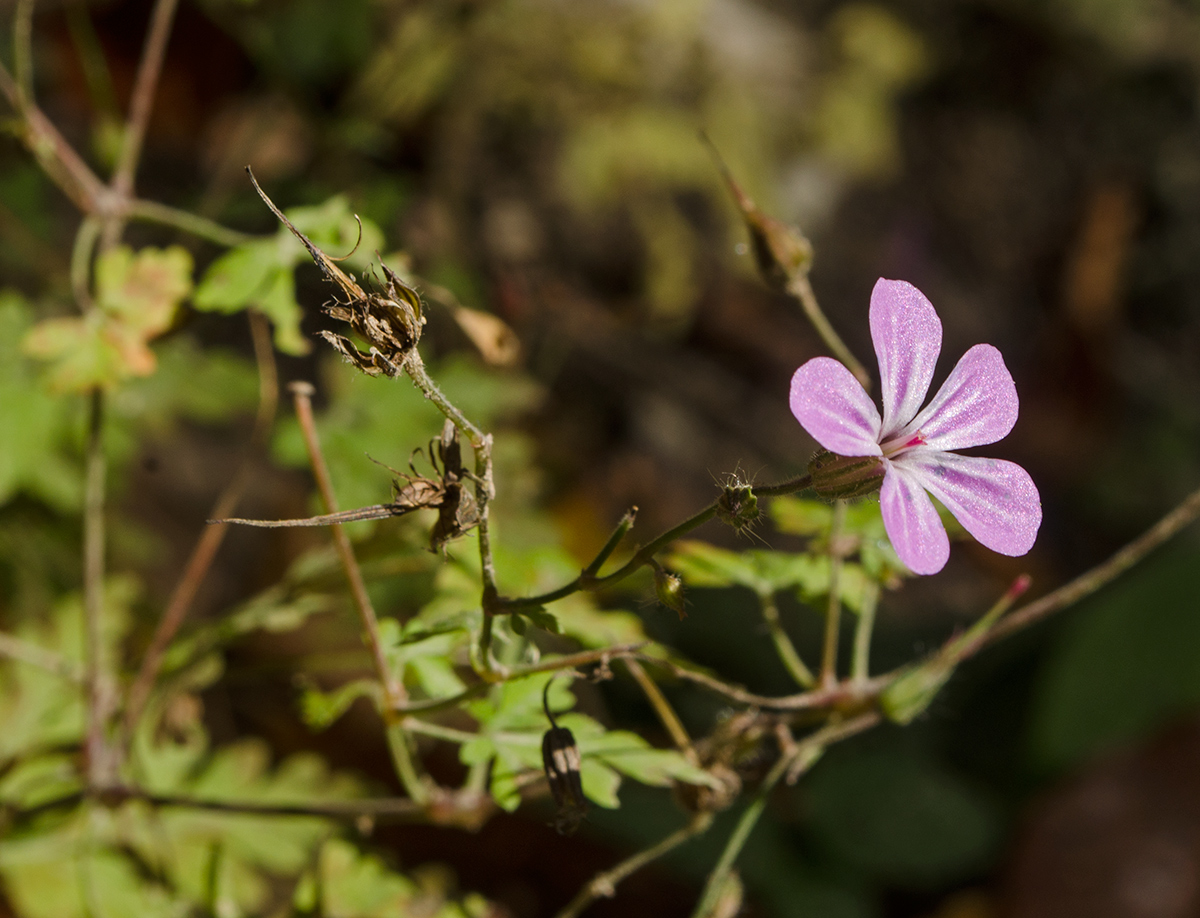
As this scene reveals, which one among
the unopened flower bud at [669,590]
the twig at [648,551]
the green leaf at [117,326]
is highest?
the green leaf at [117,326]

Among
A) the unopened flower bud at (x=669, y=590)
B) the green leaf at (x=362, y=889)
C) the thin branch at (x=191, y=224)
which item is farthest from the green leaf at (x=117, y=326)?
the unopened flower bud at (x=669, y=590)

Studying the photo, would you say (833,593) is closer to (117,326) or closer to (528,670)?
(528,670)

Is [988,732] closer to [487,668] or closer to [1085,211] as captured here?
[487,668]

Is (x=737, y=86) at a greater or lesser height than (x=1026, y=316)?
greater

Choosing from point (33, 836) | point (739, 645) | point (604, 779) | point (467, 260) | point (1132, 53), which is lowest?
point (604, 779)

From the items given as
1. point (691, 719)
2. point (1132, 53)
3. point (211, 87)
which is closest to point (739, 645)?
point (691, 719)

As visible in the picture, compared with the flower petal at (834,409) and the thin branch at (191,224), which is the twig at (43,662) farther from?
the flower petal at (834,409)
